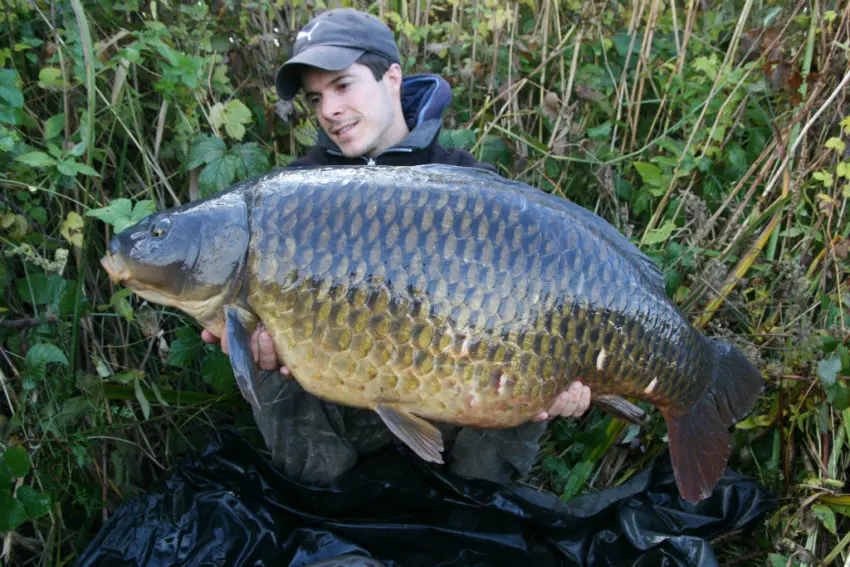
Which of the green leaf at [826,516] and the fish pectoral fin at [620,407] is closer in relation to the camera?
the fish pectoral fin at [620,407]

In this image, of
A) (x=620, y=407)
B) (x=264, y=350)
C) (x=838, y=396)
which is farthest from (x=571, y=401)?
(x=838, y=396)

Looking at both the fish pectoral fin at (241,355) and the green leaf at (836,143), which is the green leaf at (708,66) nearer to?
the green leaf at (836,143)

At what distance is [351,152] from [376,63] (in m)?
0.23

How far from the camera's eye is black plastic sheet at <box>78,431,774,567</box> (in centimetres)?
152

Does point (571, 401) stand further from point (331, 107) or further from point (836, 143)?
point (836, 143)

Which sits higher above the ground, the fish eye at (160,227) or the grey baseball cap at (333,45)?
the grey baseball cap at (333,45)

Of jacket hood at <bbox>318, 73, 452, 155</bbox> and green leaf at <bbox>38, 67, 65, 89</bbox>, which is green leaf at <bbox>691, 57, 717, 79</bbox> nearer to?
jacket hood at <bbox>318, 73, 452, 155</bbox>

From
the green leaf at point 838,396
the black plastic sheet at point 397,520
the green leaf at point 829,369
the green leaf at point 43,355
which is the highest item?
the green leaf at point 829,369

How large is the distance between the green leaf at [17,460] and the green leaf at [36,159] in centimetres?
60

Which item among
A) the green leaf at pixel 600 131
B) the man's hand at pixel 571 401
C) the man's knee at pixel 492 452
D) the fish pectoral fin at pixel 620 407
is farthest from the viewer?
the green leaf at pixel 600 131

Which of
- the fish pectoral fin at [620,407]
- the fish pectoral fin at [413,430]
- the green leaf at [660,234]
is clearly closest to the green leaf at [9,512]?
the fish pectoral fin at [413,430]

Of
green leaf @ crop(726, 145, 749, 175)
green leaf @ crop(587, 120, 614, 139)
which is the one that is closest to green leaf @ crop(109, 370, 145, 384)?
green leaf @ crop(587, 120, 614, 139)

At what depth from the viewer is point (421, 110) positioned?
181 cm

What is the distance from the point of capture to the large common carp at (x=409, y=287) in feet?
3.99
